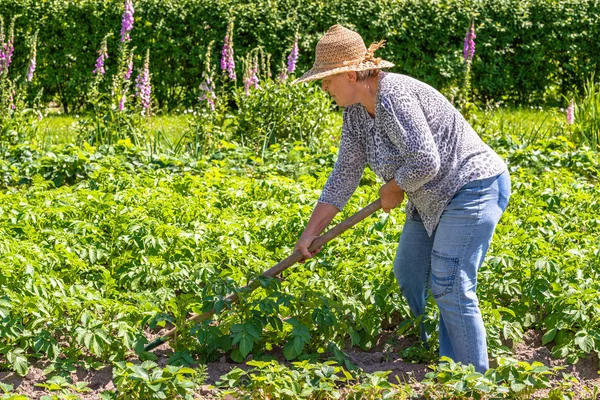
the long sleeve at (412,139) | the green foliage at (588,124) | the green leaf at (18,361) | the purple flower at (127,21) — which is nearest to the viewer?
the long sleeve at (412,139)

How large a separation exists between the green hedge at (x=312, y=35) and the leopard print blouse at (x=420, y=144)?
309 inches

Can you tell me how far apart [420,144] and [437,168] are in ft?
0.39

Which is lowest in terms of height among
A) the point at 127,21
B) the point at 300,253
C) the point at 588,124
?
the point at 588,124

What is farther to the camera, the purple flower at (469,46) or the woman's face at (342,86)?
the purple flower at (469,46)

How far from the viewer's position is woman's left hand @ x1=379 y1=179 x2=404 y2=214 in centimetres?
360

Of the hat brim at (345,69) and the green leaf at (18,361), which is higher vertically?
the hat brim at (345,69)

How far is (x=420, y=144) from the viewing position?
133 inches

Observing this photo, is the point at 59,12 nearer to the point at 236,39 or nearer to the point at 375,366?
the point at 236,39

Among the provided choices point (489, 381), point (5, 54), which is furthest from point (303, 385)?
point (5, 54)

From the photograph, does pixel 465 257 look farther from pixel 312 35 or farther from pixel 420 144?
pixel 312 35

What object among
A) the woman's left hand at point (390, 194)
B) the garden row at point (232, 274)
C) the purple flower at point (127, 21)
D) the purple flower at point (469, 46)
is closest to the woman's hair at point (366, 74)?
the woman's left hand at point (390, 194)

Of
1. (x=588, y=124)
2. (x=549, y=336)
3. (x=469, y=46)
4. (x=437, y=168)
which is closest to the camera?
(x=437, y=168)

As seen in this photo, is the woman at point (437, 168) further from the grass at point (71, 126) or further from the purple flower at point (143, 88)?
the grass at point (71, 126)

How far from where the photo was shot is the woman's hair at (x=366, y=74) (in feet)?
11.6
